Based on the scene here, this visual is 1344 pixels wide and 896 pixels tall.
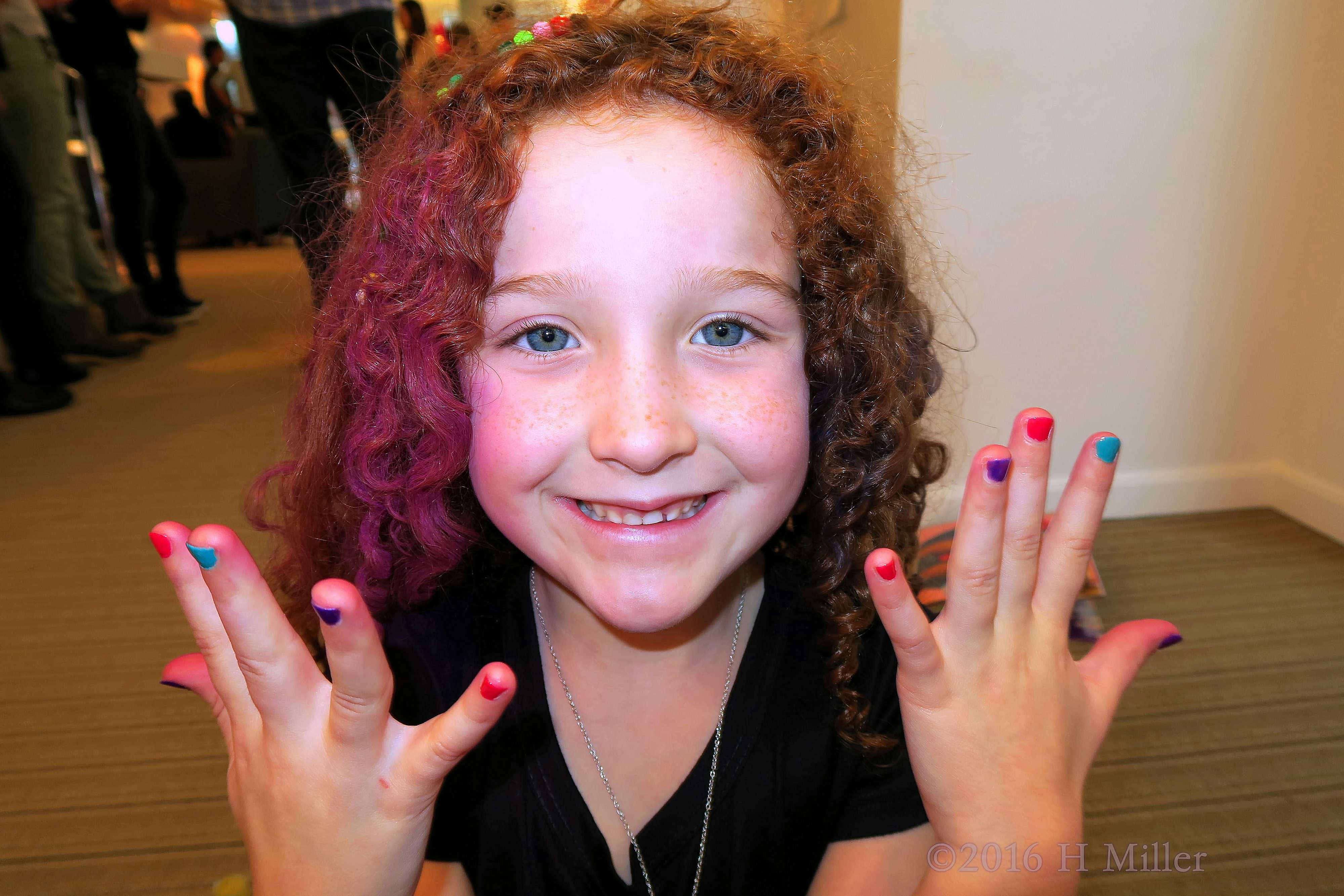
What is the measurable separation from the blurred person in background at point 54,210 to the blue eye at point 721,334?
2906mm

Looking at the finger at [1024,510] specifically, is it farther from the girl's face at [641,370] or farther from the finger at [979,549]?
the girl's face at [641,370]

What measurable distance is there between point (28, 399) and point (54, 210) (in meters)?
0.78

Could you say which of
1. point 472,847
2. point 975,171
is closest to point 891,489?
point 472,847

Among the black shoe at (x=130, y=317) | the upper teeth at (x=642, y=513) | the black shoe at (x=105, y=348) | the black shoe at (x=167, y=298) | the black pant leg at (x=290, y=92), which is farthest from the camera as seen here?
the black shoe at (x=167, y=298)

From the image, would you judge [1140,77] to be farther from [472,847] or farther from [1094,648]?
[472,847]

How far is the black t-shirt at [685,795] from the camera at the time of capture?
776 mm

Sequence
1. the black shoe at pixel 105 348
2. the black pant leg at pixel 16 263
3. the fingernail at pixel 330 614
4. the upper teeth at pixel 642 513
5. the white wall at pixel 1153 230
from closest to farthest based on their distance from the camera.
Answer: the fingernail at pixel 330 614
the upper teeth at pixel 642 513
the white wall at pixel 1153 230
the black pant leg at pixel 16 263
the black shoe at pixel 105 348

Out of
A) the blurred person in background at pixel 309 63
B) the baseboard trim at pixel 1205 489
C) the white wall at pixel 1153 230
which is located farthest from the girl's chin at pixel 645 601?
the blurred person in background at pixel 309 63

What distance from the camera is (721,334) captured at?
2.34ft

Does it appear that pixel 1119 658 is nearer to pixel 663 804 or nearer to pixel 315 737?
pixel 663 804

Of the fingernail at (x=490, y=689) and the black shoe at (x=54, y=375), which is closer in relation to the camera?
the fingernail at (x=490, y=689)

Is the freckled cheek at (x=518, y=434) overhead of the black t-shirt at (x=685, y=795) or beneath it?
overhead

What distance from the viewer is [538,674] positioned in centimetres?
84

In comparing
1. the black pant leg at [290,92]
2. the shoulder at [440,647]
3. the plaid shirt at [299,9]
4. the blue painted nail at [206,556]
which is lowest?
the shoulder at [440,647]
